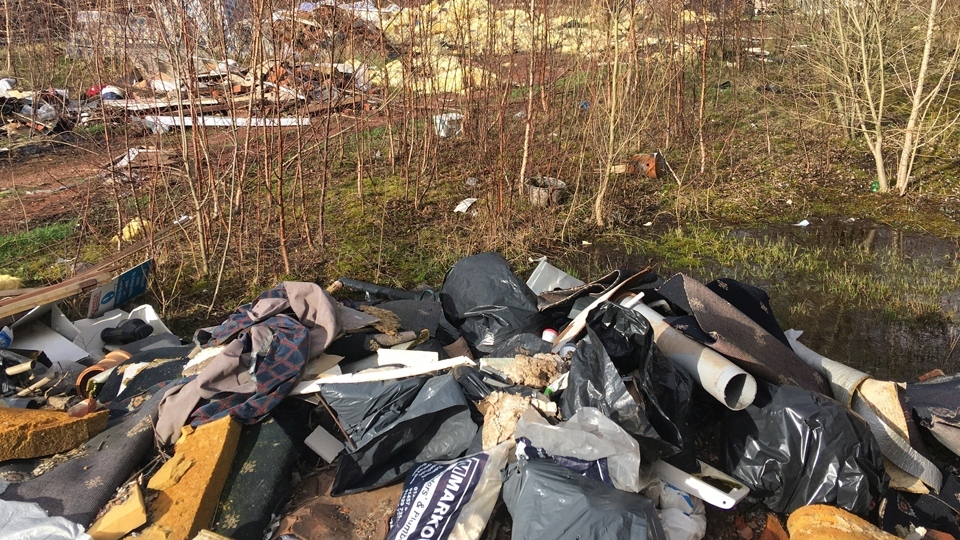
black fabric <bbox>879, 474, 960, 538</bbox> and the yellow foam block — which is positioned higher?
the yellow foam block

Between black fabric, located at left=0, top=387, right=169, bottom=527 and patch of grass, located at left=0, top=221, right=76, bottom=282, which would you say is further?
patch of grass, located at left=0, top=221, right=76, bottom=282

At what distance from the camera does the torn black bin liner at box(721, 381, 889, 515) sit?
263 centimetres

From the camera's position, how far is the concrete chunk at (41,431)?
266 cm

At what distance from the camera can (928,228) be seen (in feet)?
20.3

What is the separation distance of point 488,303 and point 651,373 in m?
1.43

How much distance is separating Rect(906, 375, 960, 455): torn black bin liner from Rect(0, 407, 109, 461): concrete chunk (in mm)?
3746

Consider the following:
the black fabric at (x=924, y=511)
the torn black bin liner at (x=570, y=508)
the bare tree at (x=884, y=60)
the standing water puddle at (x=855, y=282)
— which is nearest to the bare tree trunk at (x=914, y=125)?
the bare tree at (x=884, y=60)

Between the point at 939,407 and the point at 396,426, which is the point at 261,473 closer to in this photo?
the point at 396,426

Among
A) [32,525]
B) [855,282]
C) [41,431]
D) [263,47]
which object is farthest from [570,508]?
[855,282]

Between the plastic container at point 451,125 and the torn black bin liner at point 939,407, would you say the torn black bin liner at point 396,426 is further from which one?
the plastic container at point 451,125

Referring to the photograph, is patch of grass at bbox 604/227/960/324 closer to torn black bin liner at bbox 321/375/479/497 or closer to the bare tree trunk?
the bare tree trunk

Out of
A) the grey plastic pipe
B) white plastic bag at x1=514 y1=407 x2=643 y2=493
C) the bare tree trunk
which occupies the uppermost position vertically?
the bare tree trunk

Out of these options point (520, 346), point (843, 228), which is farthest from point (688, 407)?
point (843, 228)

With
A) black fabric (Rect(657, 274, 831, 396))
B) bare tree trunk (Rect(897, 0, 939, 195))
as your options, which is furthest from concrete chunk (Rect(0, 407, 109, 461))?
bare tree trunk (Rect(897, 0, 939, 195))
